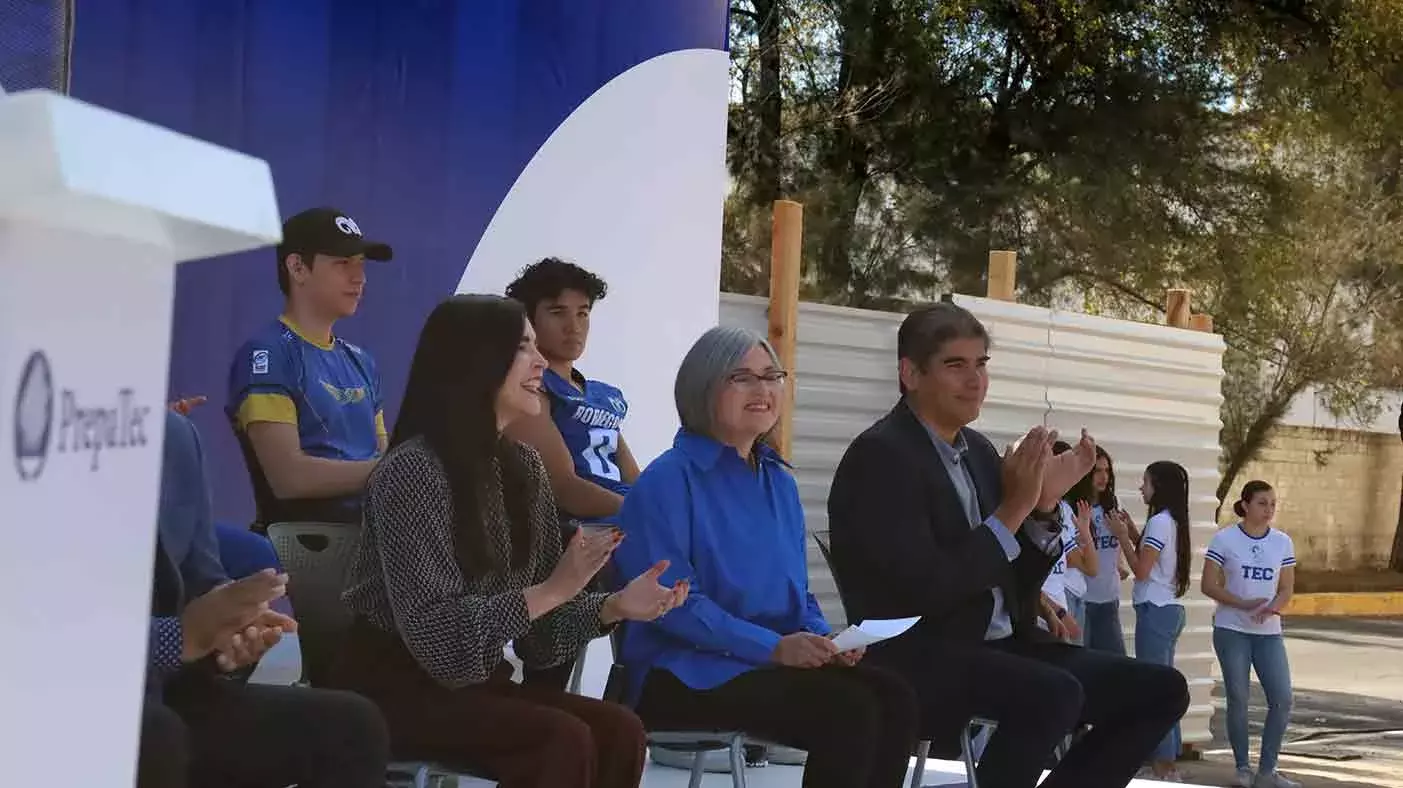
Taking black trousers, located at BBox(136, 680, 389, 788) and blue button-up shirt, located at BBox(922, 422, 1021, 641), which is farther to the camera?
blue button-up shirt, located at BBox(922, 422, 1021, 641)

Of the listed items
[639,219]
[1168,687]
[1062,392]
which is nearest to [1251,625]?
[1062,392]

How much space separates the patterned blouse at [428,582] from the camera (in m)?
2.79

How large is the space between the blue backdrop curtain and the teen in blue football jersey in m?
0.56

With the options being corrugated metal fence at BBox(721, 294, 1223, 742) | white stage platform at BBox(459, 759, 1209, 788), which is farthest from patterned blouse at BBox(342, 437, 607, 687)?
corrugated metal fence at BBox(721, 294, 1223, 742)

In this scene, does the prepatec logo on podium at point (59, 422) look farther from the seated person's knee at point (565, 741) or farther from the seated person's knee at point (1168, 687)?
the seated person's knee at point (1168, 687)

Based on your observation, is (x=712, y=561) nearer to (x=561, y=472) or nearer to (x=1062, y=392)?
(x=561, y=472)

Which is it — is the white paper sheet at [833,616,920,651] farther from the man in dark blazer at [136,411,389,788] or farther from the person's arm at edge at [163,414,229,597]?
the person's arm at edge at [163,414,229,597]

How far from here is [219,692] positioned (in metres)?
2.48

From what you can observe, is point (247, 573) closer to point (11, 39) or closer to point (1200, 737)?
point (11, 39)

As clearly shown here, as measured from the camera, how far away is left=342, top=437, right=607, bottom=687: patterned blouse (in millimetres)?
2793

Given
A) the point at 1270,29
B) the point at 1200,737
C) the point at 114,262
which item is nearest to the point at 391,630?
the point at 114,262

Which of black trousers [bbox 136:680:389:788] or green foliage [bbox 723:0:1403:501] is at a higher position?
green foliage [bbox 723:0:1403:501]

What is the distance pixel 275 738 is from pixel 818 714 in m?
1.18

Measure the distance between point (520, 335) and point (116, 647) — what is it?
1.96m
